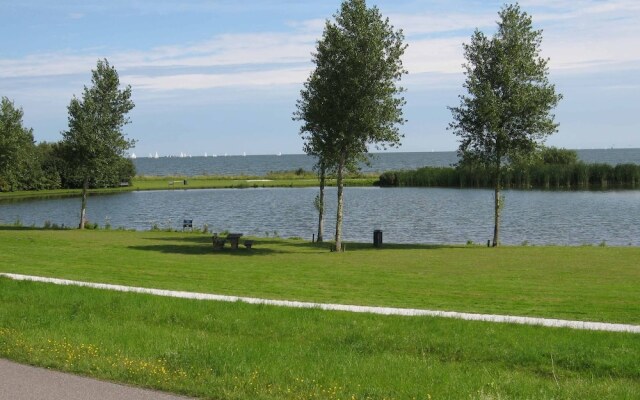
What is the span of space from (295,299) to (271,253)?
49.2 feet

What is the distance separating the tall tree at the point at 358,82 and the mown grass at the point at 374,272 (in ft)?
17.4

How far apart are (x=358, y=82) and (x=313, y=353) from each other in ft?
74.8

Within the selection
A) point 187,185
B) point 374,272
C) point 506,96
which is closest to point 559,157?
point 187,185

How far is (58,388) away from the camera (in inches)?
364

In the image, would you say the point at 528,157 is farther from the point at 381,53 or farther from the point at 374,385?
the point at 374,385

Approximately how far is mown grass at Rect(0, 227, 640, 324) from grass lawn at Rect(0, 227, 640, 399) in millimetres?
87

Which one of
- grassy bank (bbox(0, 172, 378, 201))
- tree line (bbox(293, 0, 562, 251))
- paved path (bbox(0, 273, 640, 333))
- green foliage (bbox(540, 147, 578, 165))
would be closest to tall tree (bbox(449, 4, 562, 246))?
tree line (bbox(293, 0, 562, 251))

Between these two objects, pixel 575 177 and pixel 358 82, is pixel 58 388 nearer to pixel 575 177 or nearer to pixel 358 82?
pixel 358 82

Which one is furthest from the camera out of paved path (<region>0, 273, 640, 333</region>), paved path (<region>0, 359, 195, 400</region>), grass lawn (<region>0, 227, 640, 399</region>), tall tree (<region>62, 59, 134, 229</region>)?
tall tree (<region>62, 59, 134, 229</region>)

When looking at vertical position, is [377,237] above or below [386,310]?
below

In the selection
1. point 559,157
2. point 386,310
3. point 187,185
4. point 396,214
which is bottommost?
point 396,214

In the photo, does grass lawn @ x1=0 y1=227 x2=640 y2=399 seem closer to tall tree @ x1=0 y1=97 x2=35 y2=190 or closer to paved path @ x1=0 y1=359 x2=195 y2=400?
paved path @ x1=0 y1=359 x2=195 y2=400

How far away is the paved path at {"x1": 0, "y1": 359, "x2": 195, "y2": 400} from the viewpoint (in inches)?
349

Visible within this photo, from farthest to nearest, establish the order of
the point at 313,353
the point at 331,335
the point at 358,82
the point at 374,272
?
the point at 358,82 → the point at 374,272 → the point at 331,335 → the point at 313,353
